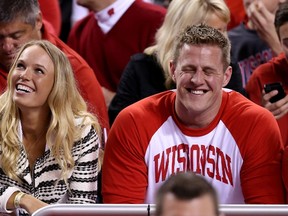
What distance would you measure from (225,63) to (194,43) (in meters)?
0.17

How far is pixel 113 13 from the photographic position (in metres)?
5.29

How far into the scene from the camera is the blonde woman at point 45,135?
396cm

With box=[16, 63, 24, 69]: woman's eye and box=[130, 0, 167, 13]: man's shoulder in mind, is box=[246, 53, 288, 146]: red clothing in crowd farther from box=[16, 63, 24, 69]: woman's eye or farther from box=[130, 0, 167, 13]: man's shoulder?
box=[16, 63, 24, 69]: woman's eye

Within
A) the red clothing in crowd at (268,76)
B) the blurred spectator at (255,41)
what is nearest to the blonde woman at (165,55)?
the red clothing in crowd at (268,76)

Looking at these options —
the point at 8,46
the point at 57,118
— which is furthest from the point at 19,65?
the point at 8,46

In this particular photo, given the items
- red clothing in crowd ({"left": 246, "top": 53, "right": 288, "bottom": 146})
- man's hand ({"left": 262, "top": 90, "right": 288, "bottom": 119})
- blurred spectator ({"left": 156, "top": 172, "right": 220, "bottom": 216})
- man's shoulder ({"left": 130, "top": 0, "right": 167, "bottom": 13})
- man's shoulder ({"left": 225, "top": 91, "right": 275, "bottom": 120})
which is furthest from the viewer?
man's shoulder ({"left": 130, "top": 0, "right": 167, "bottom": 13})

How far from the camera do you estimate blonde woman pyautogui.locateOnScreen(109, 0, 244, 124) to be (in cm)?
460

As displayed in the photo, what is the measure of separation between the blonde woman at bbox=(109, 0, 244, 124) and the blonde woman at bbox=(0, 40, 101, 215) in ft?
1.94

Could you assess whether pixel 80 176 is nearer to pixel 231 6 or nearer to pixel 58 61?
pixel 58 61

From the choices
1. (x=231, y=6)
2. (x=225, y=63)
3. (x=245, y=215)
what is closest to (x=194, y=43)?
(x=225, y=63)

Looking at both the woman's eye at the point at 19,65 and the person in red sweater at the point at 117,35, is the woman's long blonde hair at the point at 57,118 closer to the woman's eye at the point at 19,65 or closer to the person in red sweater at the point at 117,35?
the woman's eye at the point at 19,65

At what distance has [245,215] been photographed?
3.23m

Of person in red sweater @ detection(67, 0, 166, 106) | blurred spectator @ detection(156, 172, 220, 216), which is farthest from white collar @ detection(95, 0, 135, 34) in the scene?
blurred spectator @ detection(156, 172, 220, 216)

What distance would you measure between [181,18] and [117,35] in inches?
28.3
